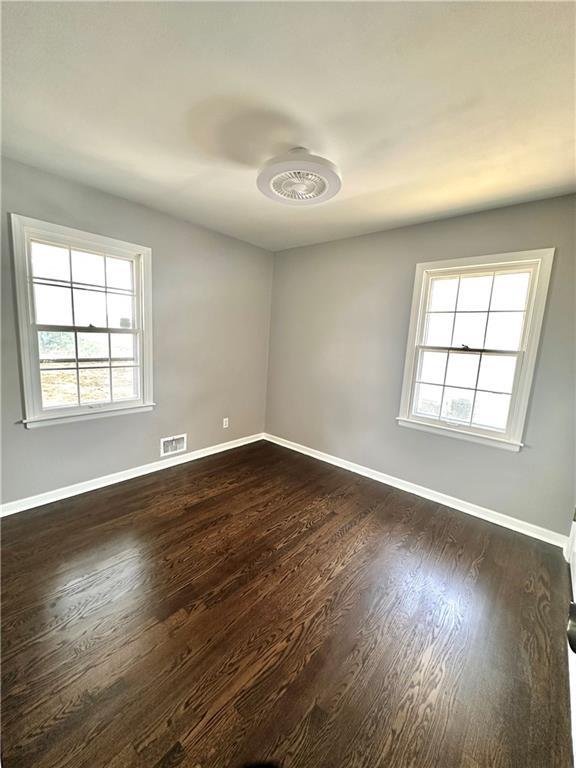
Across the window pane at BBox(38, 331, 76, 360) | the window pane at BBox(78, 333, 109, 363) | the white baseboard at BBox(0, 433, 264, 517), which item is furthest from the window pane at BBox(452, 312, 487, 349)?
the window pane at BBox(38, 331, 76, 360)

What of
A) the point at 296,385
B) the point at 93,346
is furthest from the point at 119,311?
the point at 296,385

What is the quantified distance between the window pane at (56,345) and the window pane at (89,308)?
0.50ft

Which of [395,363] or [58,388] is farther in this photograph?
[395,363]

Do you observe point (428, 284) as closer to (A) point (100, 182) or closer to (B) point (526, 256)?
(B) point (526, 256)

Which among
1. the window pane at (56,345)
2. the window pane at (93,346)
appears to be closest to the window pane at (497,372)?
the window pane at (93,346)

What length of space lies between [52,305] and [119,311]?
0.49 meters

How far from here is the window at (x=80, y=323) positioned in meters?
2.16

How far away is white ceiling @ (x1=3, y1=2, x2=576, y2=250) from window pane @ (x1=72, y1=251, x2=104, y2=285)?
1.80 ft

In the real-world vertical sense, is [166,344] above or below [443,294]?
below

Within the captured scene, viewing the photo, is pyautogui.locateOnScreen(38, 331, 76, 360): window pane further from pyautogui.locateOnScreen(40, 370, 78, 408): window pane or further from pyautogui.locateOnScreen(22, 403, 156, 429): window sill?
pyautogui.locateOnScreen(22, 403, 156, 429): window sill

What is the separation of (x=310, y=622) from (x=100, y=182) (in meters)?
3.26

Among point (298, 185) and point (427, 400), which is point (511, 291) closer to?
point (427, 400)

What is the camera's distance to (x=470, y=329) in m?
2.54

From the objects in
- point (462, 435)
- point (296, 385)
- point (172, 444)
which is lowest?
point (172, 444)
